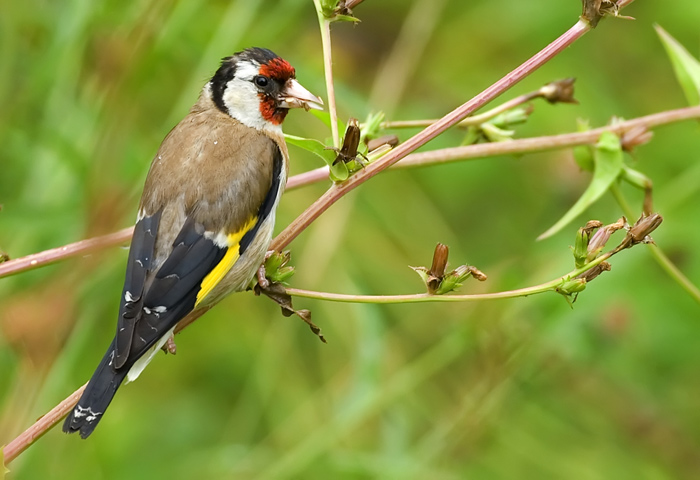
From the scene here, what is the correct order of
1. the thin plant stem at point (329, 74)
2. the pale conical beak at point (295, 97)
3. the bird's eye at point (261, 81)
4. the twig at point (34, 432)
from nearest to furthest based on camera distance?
the twig at point (34, 432) → the thin plant stem at point (329, 74) → the pale conical beak at point (295, 97) → the bird's eye at point (261, 81)

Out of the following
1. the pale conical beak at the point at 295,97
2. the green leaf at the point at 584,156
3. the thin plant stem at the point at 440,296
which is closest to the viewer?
the thin plant stem at the point at 440,296

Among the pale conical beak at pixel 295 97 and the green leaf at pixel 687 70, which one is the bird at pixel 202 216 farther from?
the green leaf at pixel 687 70

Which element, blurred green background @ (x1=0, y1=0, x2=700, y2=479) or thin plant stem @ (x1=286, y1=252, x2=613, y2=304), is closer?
thin plant stem @ (x1=286, y1=252, x2=613, y2=304)

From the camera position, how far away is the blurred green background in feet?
9.50

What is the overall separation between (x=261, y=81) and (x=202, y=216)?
2.18 ft

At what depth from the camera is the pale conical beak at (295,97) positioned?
2.83 m

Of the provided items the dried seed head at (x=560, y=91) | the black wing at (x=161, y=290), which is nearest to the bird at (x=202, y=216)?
the black wing at (x=161, y=290)

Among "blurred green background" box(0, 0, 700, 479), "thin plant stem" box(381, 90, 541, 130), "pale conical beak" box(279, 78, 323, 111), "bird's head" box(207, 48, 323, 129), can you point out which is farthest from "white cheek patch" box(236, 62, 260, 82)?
"thin plant stem" box(381, 90, 541, 130)

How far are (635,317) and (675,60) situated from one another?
102 centimetres

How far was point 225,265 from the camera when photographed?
2.42 metres

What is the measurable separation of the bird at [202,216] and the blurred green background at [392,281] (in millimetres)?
197

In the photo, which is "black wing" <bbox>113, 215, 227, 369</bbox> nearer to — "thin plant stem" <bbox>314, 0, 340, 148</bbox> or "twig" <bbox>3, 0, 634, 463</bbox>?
"twig" <bbox>3, 0, 634, 463</bbox>

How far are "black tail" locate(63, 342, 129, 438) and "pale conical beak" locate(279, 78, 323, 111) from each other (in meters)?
1.06

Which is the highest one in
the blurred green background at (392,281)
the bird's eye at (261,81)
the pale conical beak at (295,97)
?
the bird's eye at (261,81)
